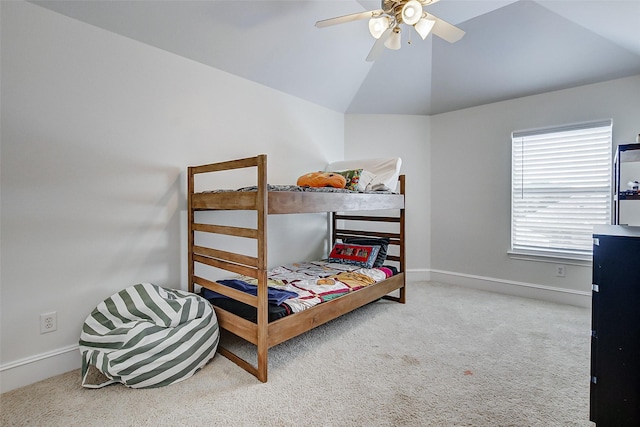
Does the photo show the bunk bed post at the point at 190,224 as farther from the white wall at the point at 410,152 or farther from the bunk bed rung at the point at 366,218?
the white wall at the point at 410,152

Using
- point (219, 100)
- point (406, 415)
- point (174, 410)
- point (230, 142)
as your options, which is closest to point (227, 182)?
point (230, 142)

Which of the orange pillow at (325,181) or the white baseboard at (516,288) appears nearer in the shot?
the orange pillow at (325,181)

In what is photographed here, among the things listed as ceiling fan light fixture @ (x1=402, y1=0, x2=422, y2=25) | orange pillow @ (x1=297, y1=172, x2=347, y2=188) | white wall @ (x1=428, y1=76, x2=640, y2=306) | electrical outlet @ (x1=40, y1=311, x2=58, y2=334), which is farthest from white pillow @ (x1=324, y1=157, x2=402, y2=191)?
electrical outlet @ (x1=40, y1=311, x2=58, y2=334)

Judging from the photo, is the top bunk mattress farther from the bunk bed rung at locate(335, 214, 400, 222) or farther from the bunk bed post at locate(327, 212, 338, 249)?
the bunk bed post at locate(327, 212, 338, 249)

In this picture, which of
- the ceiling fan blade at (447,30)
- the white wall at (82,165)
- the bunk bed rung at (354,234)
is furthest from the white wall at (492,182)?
the white wall at (82,165)

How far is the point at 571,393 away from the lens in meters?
1.67

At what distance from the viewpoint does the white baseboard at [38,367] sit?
67.8 inches

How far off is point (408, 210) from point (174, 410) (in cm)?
335

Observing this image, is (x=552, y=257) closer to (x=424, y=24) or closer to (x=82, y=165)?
(x=424, y=24)

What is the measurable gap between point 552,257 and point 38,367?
4388 mm

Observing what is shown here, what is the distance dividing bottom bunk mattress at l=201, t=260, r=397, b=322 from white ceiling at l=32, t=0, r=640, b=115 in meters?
1.86

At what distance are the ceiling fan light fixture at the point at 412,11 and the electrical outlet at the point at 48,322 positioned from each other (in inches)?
109

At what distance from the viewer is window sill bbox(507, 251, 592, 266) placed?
10.1 feet

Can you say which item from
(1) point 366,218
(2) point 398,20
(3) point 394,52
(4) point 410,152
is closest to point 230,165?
(2) point 398,20
